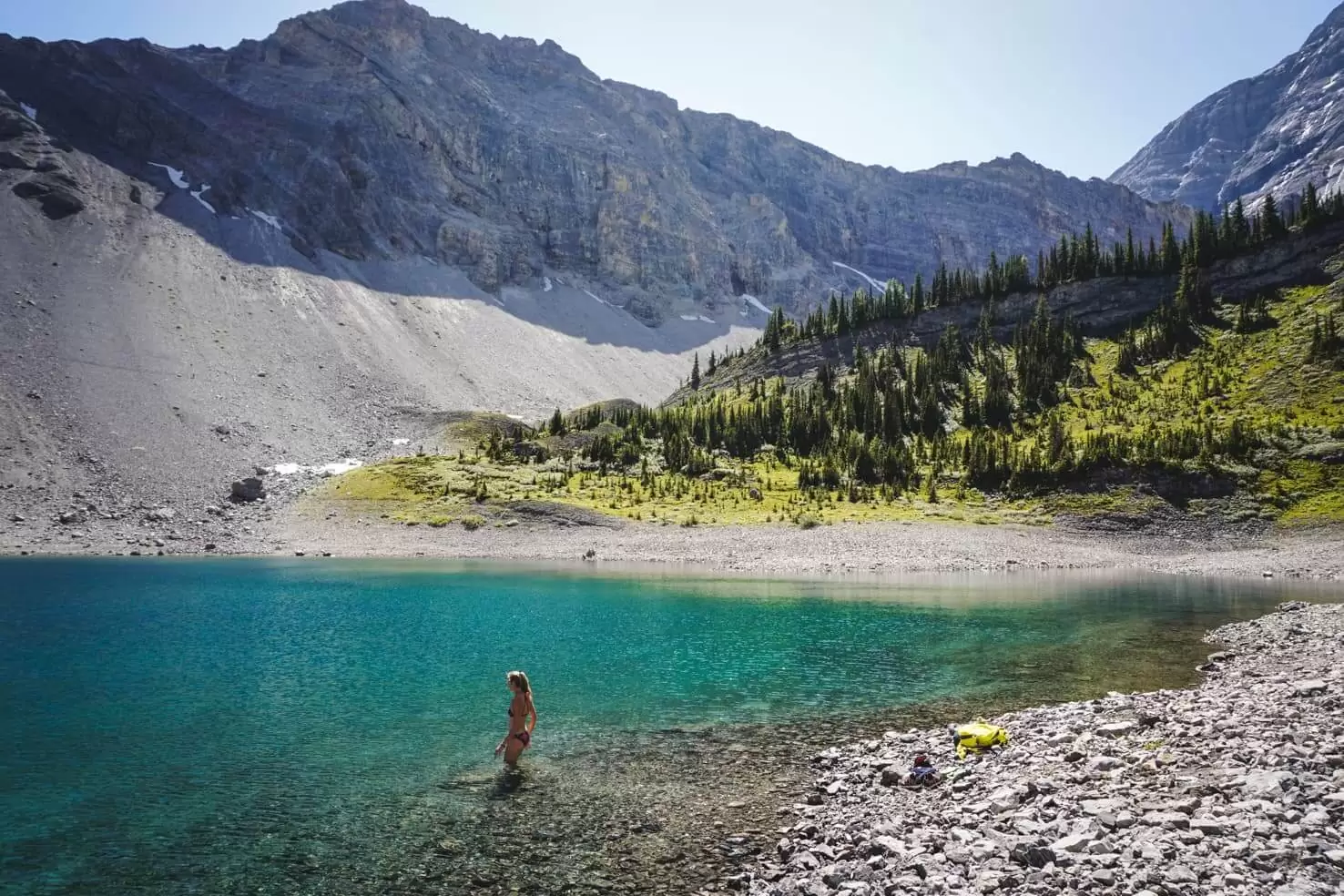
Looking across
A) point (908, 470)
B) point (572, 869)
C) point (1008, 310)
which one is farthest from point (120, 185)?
point (572, 869)

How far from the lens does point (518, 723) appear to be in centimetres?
1566

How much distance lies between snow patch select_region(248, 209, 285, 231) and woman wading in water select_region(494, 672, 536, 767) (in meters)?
183

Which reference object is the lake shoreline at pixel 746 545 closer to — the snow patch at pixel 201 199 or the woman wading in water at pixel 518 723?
the woman wading in water at pixel 518 723

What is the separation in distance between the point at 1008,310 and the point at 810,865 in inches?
5349

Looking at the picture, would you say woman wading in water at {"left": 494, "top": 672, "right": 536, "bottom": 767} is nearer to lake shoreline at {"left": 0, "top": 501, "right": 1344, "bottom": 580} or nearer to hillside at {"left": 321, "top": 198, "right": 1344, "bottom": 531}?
lake shoreline at {"left": 0, "top": 501, "right": 1344, "bottom": 580}

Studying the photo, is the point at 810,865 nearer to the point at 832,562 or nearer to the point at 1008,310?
the point at 832,562

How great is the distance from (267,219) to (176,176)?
747 inches

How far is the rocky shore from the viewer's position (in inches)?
316

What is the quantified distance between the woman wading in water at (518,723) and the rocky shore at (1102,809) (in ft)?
19.2

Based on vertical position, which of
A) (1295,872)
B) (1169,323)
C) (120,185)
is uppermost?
(120,185)

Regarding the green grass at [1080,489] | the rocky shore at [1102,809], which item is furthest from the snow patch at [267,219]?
the rocky shore at [1102,809]

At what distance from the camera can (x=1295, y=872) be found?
7.44 metres

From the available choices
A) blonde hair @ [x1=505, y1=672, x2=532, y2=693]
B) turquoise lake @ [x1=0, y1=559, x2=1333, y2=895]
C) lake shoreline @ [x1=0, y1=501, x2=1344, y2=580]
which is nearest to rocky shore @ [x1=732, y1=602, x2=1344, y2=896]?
turquoise lake @ [x1=0, y1=559, x2=1333, y2=895]

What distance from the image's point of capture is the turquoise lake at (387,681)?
1220cm
